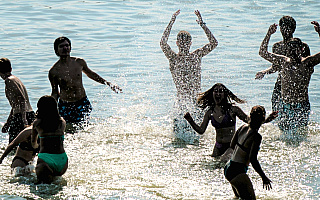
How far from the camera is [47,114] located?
7.61 m

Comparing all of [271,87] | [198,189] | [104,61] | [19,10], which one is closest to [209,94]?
[198,189]

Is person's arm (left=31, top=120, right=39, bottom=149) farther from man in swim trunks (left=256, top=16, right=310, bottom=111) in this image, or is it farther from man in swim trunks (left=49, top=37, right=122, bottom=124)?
man in swim trunks (left=256, top=16, right=310, bottom=111)

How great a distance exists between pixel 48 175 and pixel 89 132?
2741 mm

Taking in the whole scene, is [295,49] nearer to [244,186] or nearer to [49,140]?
[244,186]

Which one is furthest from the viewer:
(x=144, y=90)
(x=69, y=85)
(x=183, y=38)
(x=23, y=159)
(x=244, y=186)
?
(x=144, y=90)

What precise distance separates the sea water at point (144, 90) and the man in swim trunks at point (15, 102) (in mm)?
552

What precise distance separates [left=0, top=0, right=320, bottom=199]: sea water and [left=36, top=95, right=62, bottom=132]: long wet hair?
0.76 meters

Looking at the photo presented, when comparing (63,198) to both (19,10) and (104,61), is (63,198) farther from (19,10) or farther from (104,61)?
(19,10)

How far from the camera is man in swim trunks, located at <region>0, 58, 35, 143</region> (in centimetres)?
867

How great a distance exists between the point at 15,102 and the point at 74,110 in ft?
5.65

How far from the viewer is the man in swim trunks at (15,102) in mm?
8672

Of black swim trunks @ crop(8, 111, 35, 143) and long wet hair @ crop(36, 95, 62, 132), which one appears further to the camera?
black swim trunks @ crop(8, 111, 35, 143)

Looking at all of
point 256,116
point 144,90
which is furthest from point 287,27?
point 144,90

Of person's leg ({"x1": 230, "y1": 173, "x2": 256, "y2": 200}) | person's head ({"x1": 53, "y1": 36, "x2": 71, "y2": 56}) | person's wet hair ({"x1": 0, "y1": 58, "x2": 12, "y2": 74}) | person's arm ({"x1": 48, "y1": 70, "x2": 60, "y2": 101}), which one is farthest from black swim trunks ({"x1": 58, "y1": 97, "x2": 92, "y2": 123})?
person's leg ({"x1": 230, "y1": 173, "x2": 256, "y2": 200})
